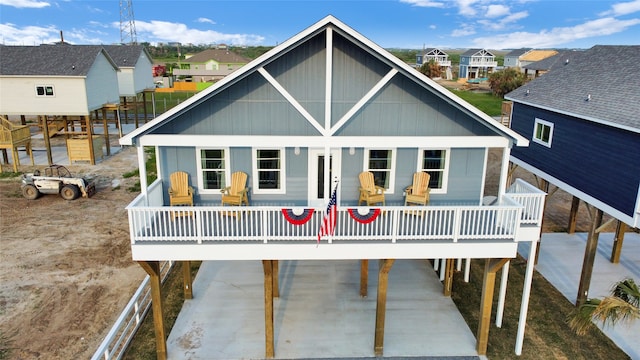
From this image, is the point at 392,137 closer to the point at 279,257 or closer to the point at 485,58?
the point at 279,257

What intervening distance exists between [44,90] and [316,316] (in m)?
24.1

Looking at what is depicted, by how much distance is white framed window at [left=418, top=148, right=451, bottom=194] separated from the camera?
1314 cm

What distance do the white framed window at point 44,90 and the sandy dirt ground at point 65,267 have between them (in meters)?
5.58

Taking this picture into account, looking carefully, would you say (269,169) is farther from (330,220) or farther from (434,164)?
(434,164)

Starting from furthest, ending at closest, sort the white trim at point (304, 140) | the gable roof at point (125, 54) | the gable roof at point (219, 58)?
the gable roof at point (219, 58) → the gable roof at point (125, 54) → the white trim at point (304, 140)

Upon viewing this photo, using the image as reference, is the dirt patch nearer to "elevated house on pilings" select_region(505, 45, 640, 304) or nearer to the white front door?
the white front door

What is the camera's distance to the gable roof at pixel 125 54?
38.6 meters

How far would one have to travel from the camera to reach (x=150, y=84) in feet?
142

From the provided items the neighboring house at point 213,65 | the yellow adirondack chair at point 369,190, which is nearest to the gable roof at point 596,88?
the yellow adirondack chair at point 369,190

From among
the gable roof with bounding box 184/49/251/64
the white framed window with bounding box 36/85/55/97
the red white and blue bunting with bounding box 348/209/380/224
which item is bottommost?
the red white and blue bunting with bounding box 348/209/380/224

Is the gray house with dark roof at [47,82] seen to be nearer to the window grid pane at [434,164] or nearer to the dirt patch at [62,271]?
the dirt patch at [62,271]

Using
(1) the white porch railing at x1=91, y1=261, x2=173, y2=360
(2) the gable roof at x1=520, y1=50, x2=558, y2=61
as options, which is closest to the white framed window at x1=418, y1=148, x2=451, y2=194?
(1) the white porch railing at x1=91, y1=261, x2=173, y2=360

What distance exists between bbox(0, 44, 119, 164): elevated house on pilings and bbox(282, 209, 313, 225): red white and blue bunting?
2283 cm

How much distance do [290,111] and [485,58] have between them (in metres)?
94.9
